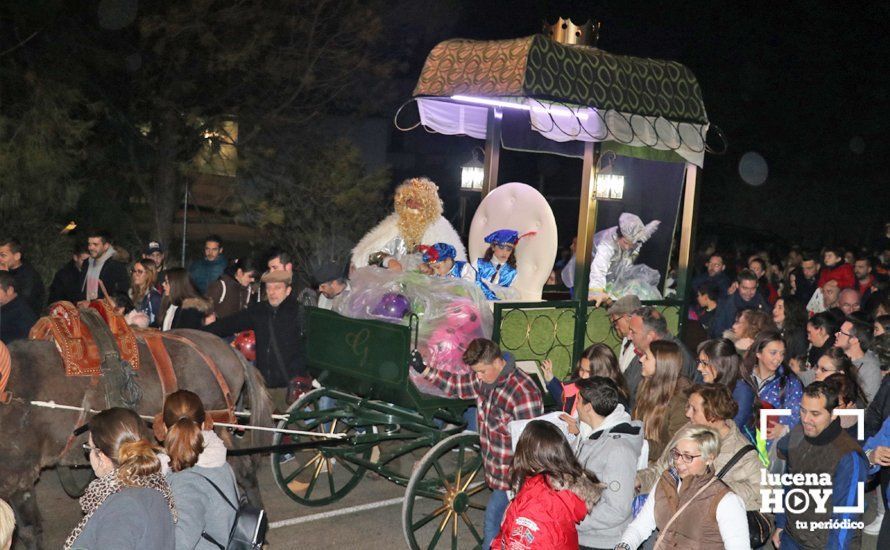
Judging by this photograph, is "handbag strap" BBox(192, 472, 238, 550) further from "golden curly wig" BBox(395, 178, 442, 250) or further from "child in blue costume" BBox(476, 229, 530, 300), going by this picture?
"golden curly wig" BBox(395, 178, 442, 250)

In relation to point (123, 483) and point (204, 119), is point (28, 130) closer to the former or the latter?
point (204, 119)

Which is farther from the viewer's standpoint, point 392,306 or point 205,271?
point 205,271

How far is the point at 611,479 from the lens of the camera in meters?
4.42

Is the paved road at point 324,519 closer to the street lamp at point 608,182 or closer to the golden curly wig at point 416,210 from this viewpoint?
the golden curly wig at point 416,210

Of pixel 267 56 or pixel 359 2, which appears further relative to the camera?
pixel 359 2

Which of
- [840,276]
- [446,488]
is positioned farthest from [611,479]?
[840,276]

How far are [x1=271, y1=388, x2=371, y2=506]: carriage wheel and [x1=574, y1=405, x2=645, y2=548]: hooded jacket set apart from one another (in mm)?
2807

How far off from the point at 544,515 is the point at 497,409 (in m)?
1.97

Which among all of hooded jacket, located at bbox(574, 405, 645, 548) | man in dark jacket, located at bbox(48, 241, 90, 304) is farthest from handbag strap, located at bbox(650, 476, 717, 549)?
man in dark jacket, located at bbox(48, 241, 90, 304)

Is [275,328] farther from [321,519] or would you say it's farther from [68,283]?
[68,283]

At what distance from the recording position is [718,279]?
11.9 m

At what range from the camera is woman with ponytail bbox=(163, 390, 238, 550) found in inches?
147

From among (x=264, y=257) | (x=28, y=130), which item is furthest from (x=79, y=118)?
(x=264, y=257)

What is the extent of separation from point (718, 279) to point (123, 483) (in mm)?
9815
